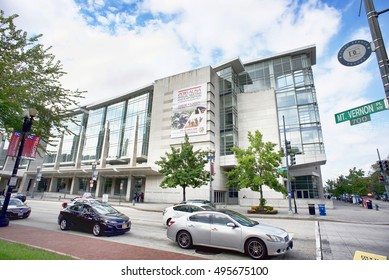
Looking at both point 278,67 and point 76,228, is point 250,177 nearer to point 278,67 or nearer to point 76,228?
point 76,228

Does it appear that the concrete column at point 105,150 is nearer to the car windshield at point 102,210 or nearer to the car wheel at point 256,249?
the car windshield at point 102,210

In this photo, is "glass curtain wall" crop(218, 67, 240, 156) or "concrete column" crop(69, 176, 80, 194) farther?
"concrete column" crop(69, 176, 80, 194)

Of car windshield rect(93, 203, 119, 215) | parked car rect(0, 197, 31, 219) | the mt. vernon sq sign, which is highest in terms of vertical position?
the mt. vernon sq sign

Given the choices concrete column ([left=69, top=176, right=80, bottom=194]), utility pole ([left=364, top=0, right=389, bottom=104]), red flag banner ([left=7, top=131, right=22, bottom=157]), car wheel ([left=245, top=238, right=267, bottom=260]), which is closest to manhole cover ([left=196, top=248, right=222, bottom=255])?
car wheel ([left=245, top=238, right=267, bottom=260])

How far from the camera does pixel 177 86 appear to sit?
43250 mm

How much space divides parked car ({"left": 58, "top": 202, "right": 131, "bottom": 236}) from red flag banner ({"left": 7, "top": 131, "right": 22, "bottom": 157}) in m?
3.97

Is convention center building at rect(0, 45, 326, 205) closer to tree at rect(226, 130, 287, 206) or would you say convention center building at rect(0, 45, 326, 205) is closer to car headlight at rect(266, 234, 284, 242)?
tree at rect(226, 130, 287, 206)

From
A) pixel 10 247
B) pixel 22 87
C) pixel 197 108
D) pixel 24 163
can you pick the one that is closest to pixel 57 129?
pixel 22 87

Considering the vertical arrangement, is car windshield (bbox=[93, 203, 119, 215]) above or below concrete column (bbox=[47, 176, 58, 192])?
below

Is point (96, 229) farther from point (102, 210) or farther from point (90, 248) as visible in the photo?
point (90, 248)

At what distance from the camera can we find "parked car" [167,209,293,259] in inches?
253

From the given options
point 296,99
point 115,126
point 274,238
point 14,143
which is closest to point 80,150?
point 115,126

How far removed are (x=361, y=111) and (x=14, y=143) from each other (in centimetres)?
1447

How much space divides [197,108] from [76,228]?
31.3 meters
